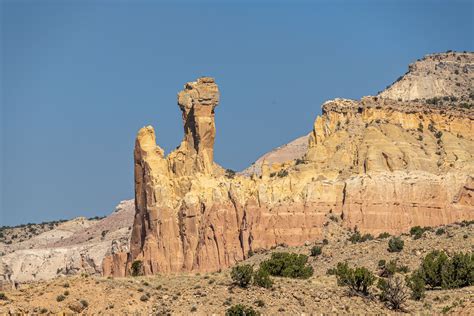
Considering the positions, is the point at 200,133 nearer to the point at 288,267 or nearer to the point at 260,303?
the point at 288,267

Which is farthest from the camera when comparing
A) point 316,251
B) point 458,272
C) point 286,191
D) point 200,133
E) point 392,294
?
point 200,133

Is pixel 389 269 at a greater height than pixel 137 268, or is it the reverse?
pixel 137 268

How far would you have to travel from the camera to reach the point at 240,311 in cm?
8600

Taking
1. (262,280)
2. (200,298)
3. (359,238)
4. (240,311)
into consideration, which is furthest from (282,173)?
(240,311)

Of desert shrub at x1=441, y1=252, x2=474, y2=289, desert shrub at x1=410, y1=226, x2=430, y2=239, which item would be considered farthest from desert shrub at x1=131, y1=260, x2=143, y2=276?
desert shrub at x1=441, y1=252, x2=474, y2=289

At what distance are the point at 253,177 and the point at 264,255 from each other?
13.0 m

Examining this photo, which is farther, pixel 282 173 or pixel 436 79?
pixel 436 79

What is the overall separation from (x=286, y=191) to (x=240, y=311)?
4489cm

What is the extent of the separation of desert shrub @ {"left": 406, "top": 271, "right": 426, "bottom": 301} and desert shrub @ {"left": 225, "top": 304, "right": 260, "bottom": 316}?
478 inches

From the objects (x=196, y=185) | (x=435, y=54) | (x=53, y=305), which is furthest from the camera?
(x=435, y=54)

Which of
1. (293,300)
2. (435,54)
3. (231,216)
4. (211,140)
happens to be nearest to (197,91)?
(211,140)

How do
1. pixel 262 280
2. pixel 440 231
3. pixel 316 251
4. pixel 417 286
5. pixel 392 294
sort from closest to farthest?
pixel 392 294, pixel 262 280, pixel 417 286, pixel 316 251, pixel 440 231

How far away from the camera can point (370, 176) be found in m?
129

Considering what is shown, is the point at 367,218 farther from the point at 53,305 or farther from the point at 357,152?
the point at 53,305
